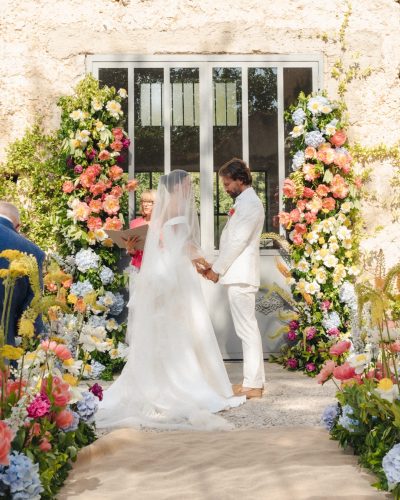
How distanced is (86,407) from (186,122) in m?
4.31

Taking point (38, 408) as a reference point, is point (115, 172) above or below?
above

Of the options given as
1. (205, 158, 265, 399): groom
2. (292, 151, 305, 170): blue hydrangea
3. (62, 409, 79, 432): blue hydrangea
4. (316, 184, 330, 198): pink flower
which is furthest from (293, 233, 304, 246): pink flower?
(62, 409, 79, 432): blue hydrangea

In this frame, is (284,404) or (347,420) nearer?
(347,420)

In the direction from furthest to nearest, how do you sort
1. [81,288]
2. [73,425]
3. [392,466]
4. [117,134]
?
[117,134], [81,288], [73,425], [392,466]

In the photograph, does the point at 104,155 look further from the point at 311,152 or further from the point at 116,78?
the point at 311,152

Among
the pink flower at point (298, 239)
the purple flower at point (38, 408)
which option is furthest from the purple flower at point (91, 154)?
the purple flower at point (38, 408)

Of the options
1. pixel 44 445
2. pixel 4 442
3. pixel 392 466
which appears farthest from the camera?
pixel 44 445

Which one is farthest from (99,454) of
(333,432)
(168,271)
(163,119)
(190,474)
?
(163,119)

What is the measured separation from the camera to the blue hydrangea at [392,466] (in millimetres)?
3400

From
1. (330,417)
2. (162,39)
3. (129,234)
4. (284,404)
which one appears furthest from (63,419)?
(162,39)

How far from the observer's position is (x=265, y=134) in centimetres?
822

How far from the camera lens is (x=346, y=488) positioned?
3.67 metres

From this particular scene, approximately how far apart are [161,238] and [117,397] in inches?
47.2

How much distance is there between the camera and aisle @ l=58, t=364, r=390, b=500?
3.71 meters
